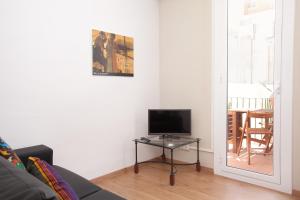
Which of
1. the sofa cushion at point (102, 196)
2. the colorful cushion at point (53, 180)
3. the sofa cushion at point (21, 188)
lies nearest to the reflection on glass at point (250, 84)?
the sofa cushion at point (102, 196)

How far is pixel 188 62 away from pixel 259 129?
1338 millimetres

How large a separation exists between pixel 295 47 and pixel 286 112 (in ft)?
2.32

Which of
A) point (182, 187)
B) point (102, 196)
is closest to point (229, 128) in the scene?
point (182, 187)

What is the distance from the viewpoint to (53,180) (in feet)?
3.87

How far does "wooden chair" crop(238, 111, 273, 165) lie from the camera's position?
2754mm

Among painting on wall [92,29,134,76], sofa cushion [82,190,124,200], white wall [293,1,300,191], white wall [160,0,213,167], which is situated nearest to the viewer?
sofa cushion [82,190,124,200]

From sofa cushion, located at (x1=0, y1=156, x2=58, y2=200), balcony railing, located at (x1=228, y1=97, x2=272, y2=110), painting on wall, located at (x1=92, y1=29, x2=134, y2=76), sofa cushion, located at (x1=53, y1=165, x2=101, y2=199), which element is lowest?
sofa cushion, located at (x1=53, y1=165, x2=101, y2=199)

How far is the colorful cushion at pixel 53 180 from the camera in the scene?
3.62 ft

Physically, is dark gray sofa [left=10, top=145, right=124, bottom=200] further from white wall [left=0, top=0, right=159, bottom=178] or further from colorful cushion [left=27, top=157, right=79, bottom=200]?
colorful cushion [left=27, top=157, right=79, bottom=200]

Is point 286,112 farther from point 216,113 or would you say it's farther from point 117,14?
point 117,14

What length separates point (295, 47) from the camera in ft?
8.13

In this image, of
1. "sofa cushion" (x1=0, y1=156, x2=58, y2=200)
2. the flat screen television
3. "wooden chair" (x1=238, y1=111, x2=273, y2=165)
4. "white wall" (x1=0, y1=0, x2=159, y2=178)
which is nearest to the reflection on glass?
"wooden chair" (x1=238, y1=111, x2=273, y2=165)

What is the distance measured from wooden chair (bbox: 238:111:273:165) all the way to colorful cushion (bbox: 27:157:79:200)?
7.85ft

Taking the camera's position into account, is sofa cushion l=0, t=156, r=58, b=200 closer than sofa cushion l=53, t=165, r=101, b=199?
Yes
